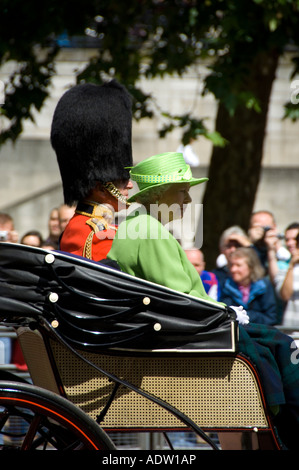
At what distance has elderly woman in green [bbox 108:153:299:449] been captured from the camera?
10.7 feet

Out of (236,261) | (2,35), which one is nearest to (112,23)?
(2,35)

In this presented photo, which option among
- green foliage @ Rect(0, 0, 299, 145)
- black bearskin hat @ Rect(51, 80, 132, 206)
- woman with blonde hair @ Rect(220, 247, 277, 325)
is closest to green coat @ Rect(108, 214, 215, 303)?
black bearskin hat @ Rect(51, 80, 132, 206)

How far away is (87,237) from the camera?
3.66 metres

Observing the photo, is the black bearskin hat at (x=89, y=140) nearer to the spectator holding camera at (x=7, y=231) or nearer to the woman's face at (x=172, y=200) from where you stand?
the woman's face at (x=172, y=200)

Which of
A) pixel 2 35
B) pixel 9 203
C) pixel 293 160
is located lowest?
pixel 9 203

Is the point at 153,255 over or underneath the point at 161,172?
underneath

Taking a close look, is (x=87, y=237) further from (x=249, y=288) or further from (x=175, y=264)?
(x=249, y=288)

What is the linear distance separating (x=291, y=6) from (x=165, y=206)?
4326 millimetres

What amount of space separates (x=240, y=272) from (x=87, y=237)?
7.90ft

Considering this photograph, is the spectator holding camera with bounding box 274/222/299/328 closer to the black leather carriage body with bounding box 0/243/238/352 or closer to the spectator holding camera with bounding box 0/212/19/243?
the spectator holding camera with bounding box 0/212/19/243

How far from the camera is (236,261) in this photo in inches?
232

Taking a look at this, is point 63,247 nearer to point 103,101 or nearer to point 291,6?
point 103,101

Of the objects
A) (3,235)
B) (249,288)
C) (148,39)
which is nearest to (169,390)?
(249,288)

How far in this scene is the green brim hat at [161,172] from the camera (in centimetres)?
345
